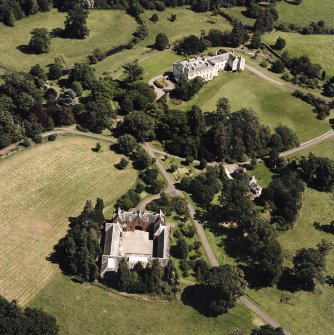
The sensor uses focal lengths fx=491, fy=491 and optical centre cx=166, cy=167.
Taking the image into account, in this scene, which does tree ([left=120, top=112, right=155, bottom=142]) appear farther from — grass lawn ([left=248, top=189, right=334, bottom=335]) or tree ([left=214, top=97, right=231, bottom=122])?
grass lawn ([left=248, top=189, right=334, bottom=335])

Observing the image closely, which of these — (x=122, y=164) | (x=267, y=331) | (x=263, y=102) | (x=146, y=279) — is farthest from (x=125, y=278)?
(x=263, y=102)

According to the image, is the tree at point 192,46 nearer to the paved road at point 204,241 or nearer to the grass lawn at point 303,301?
the paved road at point 204,241

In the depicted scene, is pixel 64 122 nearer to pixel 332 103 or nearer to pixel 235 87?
pixel 235 87

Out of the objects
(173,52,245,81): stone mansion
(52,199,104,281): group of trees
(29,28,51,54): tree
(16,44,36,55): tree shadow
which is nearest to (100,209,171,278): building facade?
(52,199,104,281): group of trees

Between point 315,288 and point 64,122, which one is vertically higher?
point 64,122

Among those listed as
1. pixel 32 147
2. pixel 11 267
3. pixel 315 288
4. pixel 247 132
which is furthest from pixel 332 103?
pixel 11 267

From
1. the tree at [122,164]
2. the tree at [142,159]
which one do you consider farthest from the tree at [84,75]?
the tree at [122,164]

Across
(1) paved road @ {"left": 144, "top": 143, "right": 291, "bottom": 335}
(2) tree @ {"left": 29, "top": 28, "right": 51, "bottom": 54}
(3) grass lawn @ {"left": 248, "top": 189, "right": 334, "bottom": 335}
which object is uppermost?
(2) tree @ {"left": 29, "top": 28, "right": 51, "bottom": 54}
